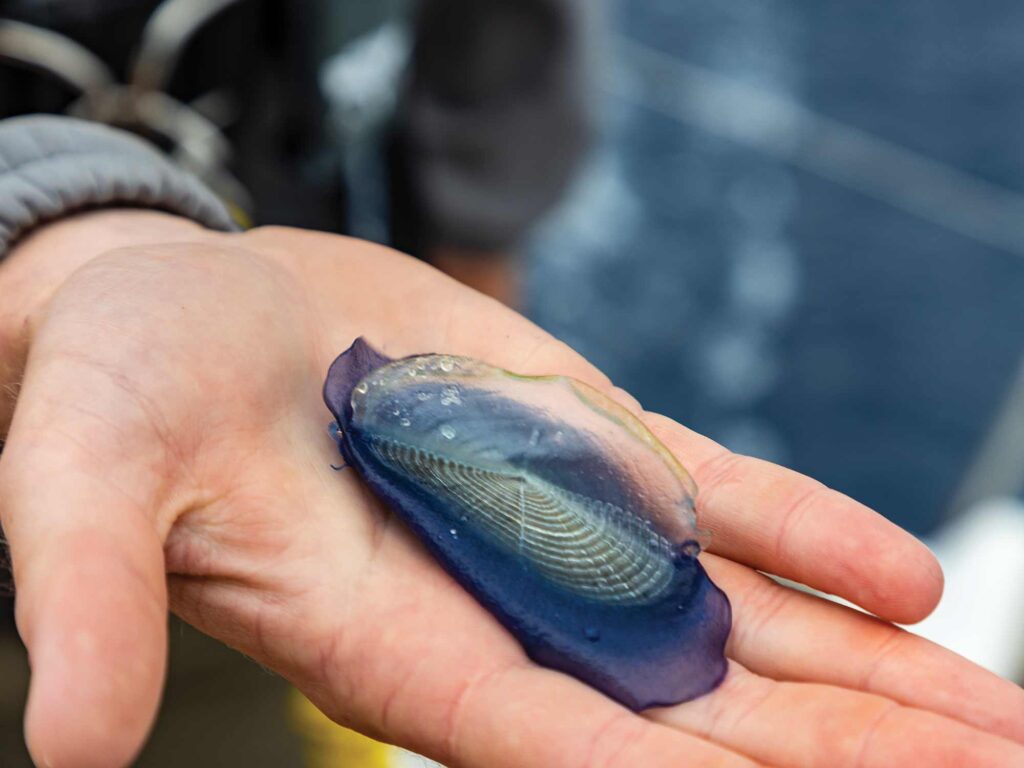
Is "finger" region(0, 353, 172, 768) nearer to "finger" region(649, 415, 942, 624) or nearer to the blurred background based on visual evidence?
"finger" region(649, 415, 942, 624)

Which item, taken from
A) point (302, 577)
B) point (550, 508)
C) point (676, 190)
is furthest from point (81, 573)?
point (676, 190)

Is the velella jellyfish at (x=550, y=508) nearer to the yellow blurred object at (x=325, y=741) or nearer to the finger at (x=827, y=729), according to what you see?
the finger at (x=827, y=729)

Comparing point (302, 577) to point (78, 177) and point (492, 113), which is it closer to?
point (78, 177)

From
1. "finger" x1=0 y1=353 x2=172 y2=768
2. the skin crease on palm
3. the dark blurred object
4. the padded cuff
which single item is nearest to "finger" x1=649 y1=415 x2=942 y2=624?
the skin crease on palm

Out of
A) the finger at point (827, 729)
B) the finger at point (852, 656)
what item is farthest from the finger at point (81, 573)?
the finger at point (852, 656)

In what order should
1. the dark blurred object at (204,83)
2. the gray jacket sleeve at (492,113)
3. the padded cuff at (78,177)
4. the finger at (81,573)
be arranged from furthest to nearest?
the gray jacket sleeve at (492,113)
the dark blurred object at (204,83)
the padded cuff at (78,177)
the finger at (81,573)

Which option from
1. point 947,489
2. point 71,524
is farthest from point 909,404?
point 71,524
